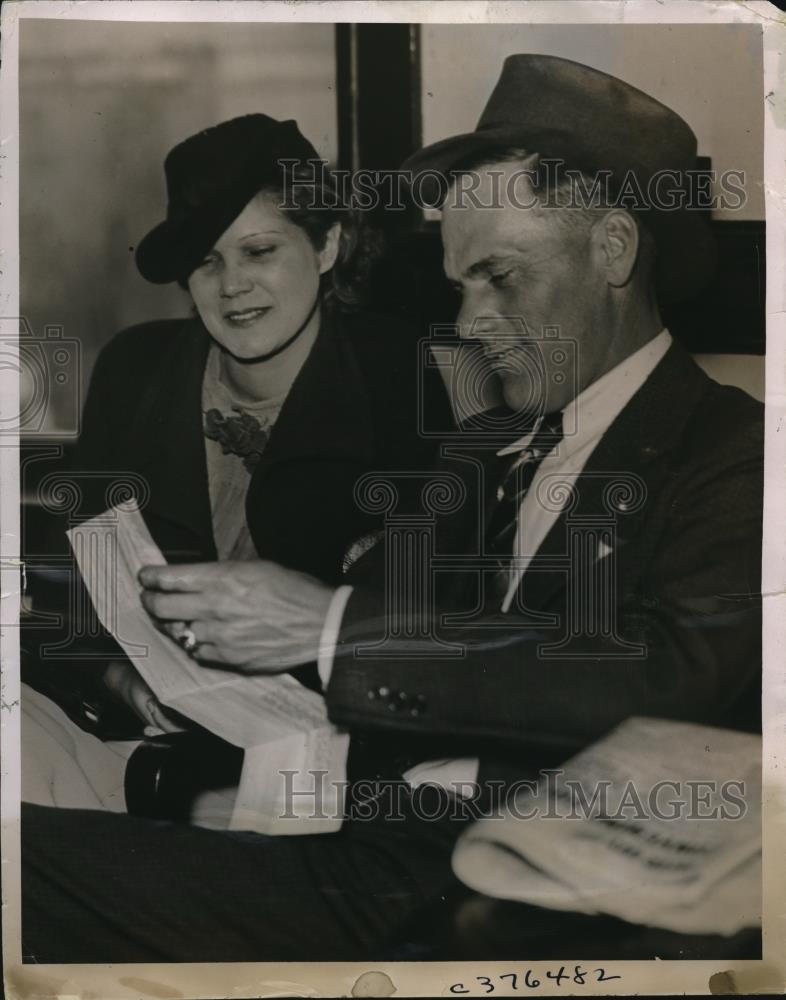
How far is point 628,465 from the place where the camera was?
2.79m

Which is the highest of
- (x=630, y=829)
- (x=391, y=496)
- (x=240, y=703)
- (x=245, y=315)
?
(x=245, y=315)

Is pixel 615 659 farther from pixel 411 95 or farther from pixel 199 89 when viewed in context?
pixel 199 89

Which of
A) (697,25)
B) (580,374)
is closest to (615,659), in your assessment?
(580,374)

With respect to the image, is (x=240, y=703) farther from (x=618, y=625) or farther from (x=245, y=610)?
(x=618, y=625)

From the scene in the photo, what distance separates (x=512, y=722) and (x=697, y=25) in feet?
5.66

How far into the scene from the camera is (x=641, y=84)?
9.19 feet

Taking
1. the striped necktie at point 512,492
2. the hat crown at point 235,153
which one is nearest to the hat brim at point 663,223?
the hat crown at point 235,153

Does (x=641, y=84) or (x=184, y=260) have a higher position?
(x=641, y=84)

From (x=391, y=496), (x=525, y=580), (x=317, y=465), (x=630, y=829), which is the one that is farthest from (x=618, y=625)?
(x=317, y=465)

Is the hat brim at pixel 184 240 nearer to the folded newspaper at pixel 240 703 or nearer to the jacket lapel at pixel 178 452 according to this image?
the jacket lapel at pixel 178 452

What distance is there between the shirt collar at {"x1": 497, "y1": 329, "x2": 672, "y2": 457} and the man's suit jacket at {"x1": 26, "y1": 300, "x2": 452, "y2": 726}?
30 cm

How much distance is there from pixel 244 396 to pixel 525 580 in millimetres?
806

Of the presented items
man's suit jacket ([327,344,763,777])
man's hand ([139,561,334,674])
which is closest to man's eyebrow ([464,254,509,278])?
man's suit jacket ([327,344,763,777])

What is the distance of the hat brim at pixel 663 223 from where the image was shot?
2785 mm
